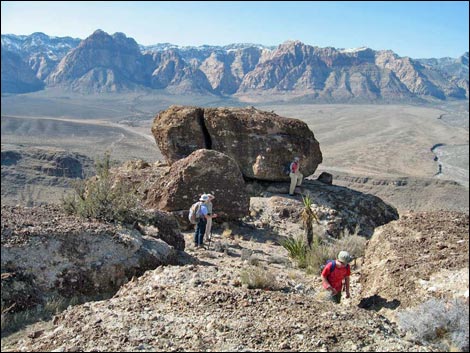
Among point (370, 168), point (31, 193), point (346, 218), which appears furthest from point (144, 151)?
point (346, 218)

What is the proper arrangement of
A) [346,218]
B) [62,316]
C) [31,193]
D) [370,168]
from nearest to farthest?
[62,316] < [346,218] < [31,193] < [370,168]

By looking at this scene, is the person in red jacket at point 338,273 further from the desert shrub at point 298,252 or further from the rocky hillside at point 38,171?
the rocky hillside at point 38,171

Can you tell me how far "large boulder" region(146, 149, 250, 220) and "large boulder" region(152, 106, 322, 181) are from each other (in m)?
4.27

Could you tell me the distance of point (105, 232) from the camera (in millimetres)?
8164

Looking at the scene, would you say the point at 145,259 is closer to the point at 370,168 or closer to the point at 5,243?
the point at 5,243

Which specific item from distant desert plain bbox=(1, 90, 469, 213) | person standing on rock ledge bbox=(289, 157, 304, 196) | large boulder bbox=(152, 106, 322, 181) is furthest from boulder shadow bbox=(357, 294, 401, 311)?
distant desert plain bbox=(1, 90, 469, 213)

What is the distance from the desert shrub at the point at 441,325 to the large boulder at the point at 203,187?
8.50 metres

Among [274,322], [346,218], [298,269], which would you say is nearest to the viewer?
[274,322]

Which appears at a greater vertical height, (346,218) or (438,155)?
(346,218)

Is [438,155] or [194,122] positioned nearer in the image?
[194,122]

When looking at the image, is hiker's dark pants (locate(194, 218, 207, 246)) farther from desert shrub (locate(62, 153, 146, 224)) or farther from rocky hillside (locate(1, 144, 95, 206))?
rocky hillside (locate(1, 144, 95, 206))

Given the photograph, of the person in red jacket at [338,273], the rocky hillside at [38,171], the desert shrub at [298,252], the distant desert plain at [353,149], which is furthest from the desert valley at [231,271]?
the rocky hillside at [38,171]

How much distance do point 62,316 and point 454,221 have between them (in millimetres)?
6747

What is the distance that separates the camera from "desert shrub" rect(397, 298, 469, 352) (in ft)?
17.2
